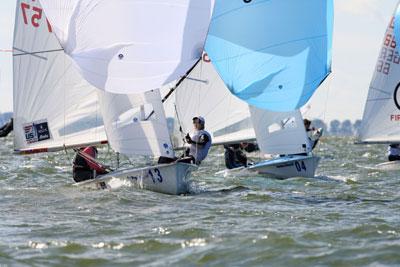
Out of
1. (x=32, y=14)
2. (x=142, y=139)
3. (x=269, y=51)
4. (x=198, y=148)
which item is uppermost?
(x=32, y=14)

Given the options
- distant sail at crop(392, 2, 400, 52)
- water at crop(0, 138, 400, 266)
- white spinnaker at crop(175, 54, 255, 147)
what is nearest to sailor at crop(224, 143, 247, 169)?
white spinnaker at crop(175, 54, 255, 147)

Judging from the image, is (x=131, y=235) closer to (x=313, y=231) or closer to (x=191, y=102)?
(x=313, y=231)

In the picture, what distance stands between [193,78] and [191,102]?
21.2 inches

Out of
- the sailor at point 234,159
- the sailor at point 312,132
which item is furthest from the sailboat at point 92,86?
the sailor at point 312,132

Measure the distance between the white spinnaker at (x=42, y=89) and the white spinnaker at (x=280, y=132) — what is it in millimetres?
5155

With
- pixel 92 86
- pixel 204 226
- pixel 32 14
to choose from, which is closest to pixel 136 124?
pixel 92 86

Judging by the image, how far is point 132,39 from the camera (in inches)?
538

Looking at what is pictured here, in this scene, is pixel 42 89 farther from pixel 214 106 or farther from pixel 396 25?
pixel 396 25

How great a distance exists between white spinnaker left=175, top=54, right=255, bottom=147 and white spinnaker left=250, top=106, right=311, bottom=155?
1.10 m

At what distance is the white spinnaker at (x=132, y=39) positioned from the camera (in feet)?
44.2

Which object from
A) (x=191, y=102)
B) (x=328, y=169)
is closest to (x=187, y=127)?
(x=191, y=102)

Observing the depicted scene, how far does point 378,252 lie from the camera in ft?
29.3

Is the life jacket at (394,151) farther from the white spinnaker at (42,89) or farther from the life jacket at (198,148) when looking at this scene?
the white spinnaker at (42,89)

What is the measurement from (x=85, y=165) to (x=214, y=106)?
6.50m
